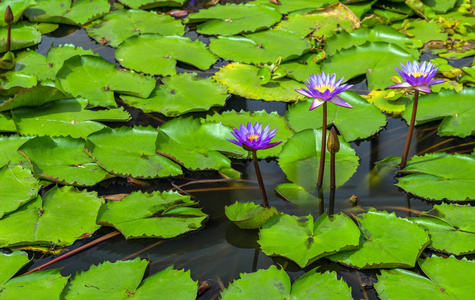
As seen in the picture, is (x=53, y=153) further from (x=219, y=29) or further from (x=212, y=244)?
(x=219, y=29)

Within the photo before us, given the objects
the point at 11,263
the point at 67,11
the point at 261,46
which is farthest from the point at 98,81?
the point at 11,263

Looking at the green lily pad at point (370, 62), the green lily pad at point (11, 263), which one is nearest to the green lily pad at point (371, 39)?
the green lily pad at point (370, 62)

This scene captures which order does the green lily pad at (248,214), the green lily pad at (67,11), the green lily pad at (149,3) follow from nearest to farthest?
the green lily pad at (248,214) < the green lily pad at (67,11) < the green lily pad at (149,3)

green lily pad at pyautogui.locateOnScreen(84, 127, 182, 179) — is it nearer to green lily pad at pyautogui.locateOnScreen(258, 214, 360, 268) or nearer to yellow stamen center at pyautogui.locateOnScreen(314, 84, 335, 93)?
green lily pad at pyautogui.locateOnScreen(258, 214, 360, 268)

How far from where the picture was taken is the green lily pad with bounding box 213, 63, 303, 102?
327cm

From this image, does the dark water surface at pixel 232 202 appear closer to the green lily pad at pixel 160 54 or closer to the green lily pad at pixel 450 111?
the green lily pad at pixel 450 111

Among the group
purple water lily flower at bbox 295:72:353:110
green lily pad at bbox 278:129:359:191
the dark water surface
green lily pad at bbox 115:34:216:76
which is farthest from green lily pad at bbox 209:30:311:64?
purple water lily flower at bbox 295:72:353:110

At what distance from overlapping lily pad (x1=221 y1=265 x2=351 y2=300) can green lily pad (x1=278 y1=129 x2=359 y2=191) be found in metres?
0.63

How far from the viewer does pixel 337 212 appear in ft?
7.75

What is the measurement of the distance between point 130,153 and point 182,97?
26.5 inches

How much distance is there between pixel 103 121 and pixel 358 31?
203 centimetres

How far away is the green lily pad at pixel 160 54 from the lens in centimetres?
352

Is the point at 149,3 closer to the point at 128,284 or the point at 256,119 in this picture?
the point at 256,119

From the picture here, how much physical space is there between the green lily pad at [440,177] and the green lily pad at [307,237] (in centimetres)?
52
